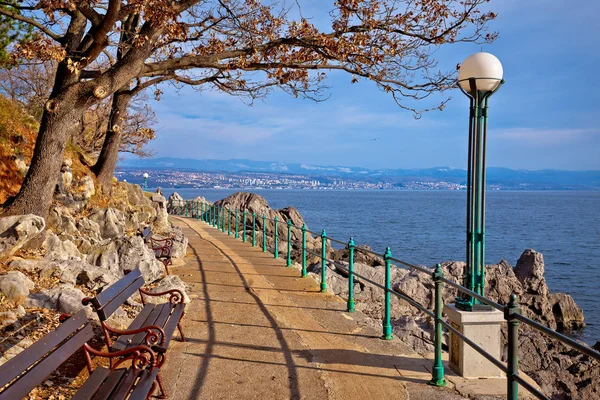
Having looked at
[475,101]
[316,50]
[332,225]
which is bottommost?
[332,225]

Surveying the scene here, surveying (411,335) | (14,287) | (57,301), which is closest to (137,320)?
(57,301)

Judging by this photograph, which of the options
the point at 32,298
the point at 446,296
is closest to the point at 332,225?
the point at 446,296

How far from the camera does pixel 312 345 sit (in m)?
6.91

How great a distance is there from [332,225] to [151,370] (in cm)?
6133

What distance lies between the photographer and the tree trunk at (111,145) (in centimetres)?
1650

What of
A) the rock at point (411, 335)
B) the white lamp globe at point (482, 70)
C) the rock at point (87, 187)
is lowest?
the rock at point (411, 335)

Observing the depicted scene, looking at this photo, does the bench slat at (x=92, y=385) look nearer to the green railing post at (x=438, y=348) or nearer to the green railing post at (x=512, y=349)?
the green railing post at (x=512, y=349)

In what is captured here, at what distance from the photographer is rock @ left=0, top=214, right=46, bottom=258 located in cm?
802

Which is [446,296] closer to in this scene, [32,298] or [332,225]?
[32,298]

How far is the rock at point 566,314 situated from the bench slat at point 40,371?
21976 mm

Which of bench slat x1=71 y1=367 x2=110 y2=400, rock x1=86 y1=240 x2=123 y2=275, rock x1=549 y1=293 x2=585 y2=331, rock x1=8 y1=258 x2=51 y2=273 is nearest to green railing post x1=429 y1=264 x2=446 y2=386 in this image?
bench slat x1=71 y1=367 x2=110 y2=400

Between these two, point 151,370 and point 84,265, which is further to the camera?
point 84,265

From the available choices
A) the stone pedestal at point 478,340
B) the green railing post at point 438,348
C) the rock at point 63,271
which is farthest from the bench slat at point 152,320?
the stone pedestal at point 478,340

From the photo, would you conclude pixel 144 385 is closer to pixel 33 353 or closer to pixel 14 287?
pixel 33 353
